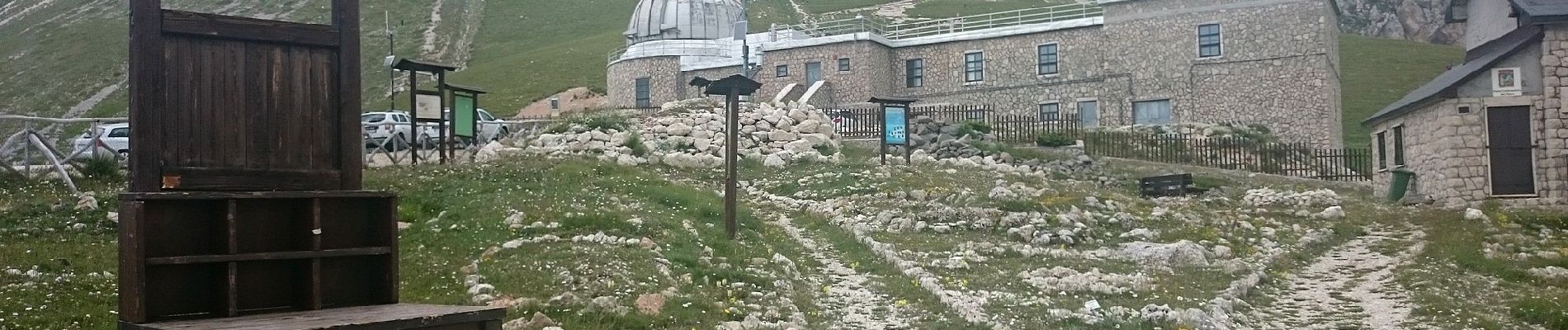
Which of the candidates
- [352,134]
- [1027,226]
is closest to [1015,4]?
[1027,226]

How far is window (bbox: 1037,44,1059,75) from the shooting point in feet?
170

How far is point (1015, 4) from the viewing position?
421 feet

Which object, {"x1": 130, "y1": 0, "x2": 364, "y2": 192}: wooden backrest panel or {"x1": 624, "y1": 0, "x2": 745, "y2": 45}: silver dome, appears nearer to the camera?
{"x1": 130, "y1": 0, "x2": 364, "y2": 192}: wooden backrest panel

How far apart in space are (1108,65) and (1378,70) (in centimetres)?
4604

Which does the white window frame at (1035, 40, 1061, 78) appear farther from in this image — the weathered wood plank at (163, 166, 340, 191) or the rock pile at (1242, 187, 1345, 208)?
the weathered wood plank at (163, 166, 340, 191)

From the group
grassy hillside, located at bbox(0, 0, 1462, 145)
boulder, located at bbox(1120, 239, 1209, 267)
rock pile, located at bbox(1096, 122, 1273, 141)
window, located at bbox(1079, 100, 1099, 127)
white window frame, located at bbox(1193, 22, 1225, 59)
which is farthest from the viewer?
grassy hillside, located at bbox(0, 0, 1462, 145)

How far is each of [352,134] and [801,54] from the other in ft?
146

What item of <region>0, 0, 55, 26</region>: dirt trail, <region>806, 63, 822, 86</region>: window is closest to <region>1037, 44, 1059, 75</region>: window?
<region>806, 63, 822, 86</region>: window

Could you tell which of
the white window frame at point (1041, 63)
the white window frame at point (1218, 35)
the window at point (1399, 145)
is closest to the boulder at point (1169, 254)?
the window at point (1399, 145)

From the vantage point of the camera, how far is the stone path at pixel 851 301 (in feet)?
48.6

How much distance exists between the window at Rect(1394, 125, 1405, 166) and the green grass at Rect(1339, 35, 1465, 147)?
35.0 meters

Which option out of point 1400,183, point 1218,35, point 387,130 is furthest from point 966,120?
point 387,130

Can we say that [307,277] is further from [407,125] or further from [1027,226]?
[407,125]

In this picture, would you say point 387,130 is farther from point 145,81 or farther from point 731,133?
point 145,81
